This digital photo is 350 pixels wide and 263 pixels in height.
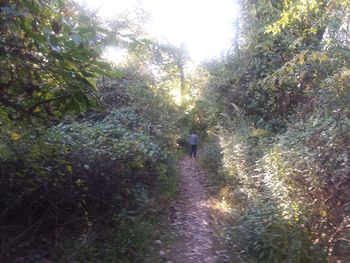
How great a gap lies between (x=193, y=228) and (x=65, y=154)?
3883 millimetres

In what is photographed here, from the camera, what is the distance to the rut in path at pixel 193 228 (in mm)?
7687

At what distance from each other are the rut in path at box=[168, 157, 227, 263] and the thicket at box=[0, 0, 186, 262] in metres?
0.58

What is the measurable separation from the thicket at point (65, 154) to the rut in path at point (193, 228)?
22.9 inches

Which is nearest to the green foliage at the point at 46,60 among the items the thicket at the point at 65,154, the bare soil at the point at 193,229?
the thicket at the point at 65,154

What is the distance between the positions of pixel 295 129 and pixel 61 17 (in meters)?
7.29

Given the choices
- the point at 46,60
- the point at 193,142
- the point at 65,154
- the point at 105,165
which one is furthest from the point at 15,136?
→ the point at 193,142

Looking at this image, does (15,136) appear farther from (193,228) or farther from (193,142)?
(193,142)

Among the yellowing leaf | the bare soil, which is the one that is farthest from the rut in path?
the yellowing leaf

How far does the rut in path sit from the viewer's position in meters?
7.69

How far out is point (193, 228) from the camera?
9.62 metres

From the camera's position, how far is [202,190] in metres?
14.8

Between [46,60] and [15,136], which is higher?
[46,60]

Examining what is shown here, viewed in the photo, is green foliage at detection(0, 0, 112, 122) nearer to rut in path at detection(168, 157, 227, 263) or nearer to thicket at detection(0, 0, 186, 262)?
thicket at detection(0, 0, 186, 262)

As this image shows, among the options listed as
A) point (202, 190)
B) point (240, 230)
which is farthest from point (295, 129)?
point (202, 190)
